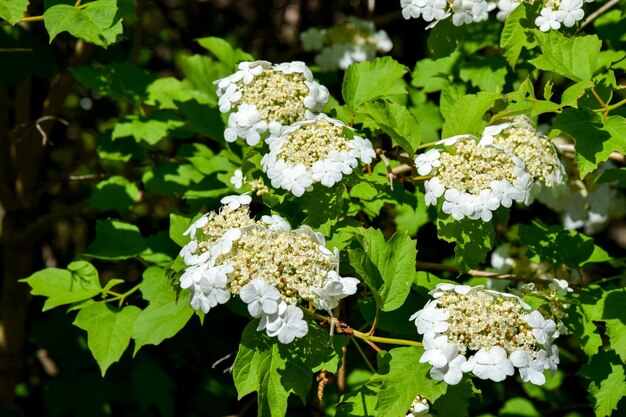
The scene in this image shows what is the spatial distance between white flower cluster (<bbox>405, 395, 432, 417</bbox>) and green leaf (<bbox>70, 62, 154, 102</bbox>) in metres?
1.55

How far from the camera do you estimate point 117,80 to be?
283 centimetres

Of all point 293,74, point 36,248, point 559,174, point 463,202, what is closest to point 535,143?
point 559,174

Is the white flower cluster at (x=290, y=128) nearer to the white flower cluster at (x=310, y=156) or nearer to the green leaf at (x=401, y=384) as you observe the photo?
the white flower cluster at (x=310, y=156)

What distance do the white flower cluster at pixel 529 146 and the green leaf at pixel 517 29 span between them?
0.93 feet

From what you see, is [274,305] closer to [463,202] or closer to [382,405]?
[382,405]

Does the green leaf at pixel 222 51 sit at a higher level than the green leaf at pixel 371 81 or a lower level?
lower

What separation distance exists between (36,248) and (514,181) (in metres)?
3.06

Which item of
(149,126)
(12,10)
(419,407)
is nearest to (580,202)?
(419,407)

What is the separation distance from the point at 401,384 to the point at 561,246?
92cm

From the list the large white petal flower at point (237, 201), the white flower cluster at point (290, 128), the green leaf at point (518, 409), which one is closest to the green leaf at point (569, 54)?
the white flower cluster at point (290, 128)

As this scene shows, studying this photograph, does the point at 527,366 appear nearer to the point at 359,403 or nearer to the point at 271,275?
the point at 359,403

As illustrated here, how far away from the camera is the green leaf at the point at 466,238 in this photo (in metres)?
2.06

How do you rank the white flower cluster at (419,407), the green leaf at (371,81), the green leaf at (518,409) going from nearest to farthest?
the white flower cluster at (419,407) < the green leaf at (371,81) < the green leaf at (518,409)

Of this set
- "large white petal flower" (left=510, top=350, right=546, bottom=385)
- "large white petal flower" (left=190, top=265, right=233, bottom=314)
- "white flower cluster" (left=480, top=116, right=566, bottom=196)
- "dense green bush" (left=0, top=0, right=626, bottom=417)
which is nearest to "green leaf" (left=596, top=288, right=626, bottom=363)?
"dense green bush" (left=0, top=0, right=626, bottom=417)
